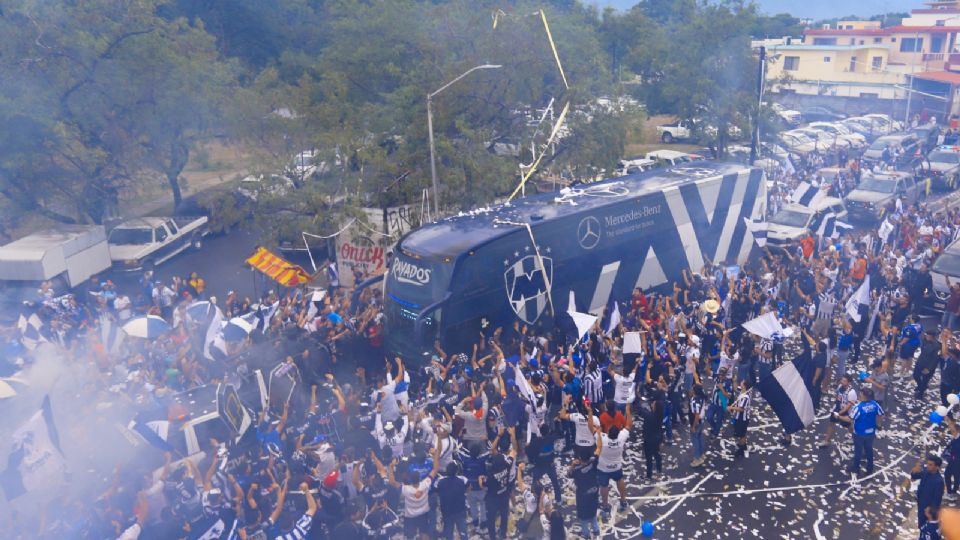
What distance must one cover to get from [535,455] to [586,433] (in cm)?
73

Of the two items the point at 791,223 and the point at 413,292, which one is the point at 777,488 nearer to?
the point at 413,292

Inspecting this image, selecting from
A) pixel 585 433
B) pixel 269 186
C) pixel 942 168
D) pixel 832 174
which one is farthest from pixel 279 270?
pixel 942 168

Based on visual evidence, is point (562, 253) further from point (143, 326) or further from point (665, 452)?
point (143, 326)

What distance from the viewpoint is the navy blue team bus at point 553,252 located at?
13.7 meters

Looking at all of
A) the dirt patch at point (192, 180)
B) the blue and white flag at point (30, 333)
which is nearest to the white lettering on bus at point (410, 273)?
the blue and white flag at point (30, 333)

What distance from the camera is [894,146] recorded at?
36.2 m

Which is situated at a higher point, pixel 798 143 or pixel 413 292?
pixel 413 292

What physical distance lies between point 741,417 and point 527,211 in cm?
628

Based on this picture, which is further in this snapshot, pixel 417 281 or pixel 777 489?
pixel 417 281

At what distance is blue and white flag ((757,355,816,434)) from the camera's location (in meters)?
10.8

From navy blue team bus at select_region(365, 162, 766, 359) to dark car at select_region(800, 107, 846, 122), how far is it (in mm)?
37644

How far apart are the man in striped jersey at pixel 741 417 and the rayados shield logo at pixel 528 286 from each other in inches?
176

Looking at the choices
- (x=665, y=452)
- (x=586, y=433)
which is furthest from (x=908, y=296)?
(x=586, y=433)

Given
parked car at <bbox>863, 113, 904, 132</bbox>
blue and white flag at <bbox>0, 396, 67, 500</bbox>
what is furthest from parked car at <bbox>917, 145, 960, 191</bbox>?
blue and white flag at <bbox>0, 396, 67, 500</bbox>
